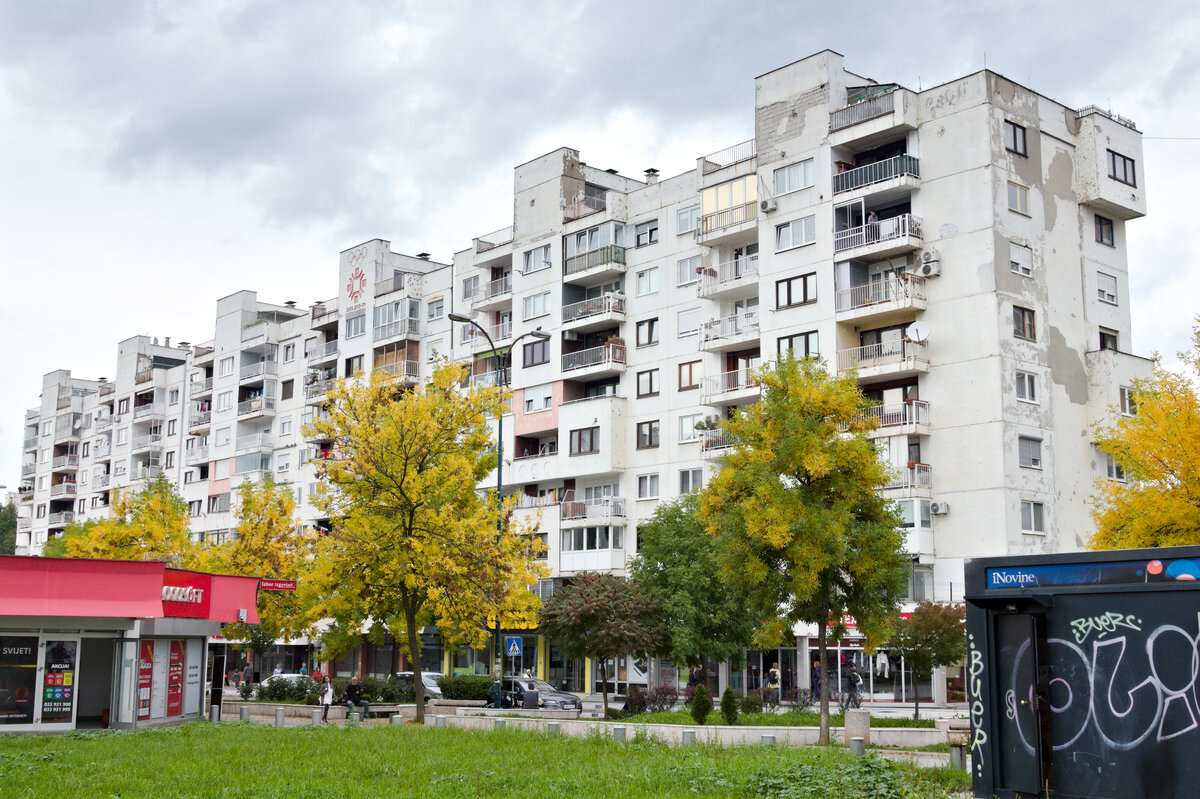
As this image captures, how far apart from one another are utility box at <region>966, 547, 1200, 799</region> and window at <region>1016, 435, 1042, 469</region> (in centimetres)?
3635

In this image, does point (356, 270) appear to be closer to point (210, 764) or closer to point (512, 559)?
point (512, 559)

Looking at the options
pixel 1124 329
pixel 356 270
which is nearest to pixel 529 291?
pixel 356 270

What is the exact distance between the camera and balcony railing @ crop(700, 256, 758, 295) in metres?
54.7

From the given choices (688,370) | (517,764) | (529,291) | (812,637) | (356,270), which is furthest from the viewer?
(356,270)

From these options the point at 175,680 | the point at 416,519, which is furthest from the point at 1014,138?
the point at 175,680

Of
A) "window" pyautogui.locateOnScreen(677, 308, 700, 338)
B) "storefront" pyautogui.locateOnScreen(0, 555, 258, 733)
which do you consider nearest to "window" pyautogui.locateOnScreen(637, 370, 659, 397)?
"window" pyautogui.locateOnScreen(677, 308, 700, 338)

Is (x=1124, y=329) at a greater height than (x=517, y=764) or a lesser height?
greater

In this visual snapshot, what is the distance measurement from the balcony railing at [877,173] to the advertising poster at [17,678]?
112ft

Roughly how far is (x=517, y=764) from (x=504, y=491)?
4590cm

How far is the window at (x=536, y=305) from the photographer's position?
211 ft

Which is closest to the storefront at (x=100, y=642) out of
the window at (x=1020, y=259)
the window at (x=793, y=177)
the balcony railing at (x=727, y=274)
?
the balcony railing at (x=727, y=274)

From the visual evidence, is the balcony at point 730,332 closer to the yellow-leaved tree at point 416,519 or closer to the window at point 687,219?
the window at point 687,219

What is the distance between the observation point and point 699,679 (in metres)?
42.7

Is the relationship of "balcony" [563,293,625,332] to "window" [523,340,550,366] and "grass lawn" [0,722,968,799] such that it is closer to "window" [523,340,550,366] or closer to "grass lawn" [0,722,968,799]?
"window" [523,340,550,366]
